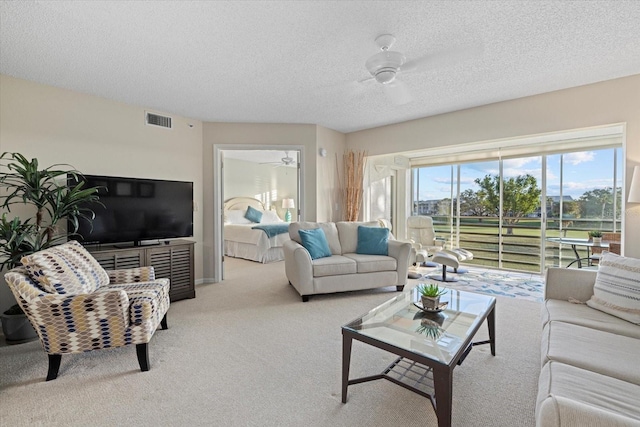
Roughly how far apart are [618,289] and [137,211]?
4409 mm

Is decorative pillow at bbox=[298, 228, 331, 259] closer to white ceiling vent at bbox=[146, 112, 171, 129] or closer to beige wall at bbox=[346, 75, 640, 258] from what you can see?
beige wall at bbox=[346, 75, 640, 258]

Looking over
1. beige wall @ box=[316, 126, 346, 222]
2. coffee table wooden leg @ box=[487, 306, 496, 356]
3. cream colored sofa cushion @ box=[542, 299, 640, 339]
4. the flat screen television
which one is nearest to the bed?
beige wall @ box=[316, 126, 346, 222]

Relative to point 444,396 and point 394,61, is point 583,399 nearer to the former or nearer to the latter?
point 444,396

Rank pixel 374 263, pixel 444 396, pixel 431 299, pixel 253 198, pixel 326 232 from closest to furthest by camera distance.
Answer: pixel 444 396 → pixel 431 299 → pixel 374 263 → pixel 326 232 → pixel 253 198

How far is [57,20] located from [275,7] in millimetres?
1533

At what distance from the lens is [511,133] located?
3.69 metres

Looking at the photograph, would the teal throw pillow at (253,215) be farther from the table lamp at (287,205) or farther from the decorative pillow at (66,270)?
the decorative pillow at (66,270)

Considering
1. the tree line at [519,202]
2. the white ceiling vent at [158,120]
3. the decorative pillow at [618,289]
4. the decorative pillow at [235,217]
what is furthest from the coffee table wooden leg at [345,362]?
the decorative pillow at [235,217]

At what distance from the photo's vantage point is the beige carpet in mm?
1593

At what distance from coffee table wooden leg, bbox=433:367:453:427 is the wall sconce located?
2976 millimetres

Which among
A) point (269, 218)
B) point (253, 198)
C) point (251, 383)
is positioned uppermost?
point (253, 198)

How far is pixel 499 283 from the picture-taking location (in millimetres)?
4328

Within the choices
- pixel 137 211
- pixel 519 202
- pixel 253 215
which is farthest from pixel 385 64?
pixel 253 215

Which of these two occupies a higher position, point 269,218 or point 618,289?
point 269,218
